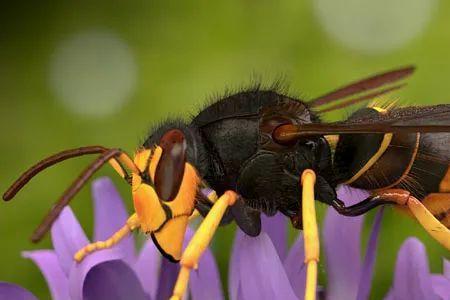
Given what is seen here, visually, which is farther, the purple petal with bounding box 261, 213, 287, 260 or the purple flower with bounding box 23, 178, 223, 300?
the purple petal with bounding box 261, 213, 287, 260

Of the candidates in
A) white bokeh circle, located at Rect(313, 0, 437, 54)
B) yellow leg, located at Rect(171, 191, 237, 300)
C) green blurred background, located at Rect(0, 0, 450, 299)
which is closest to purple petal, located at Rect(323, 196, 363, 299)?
yellow leg, located at Rect(171, 191, 237, 300)

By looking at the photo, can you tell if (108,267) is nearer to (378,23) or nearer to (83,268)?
(83,268)

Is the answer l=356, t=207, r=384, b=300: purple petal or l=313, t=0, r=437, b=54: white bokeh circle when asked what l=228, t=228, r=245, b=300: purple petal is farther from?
l=313, t=0, r=437, b=54: white bokeh circle

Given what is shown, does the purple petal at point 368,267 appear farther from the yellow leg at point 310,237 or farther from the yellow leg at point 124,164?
the yellow leg at point 124,164

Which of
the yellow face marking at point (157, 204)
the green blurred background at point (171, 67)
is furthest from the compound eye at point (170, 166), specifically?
the green blurred background at point (171, 67)

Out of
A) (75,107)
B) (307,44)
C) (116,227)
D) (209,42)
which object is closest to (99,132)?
(75,107)

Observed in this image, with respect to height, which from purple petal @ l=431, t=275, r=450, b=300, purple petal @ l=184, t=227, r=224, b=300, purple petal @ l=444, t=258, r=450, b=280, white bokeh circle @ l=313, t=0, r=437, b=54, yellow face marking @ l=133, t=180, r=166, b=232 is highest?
white bokeh circle @ l=313, t=0, r=437, b=54
